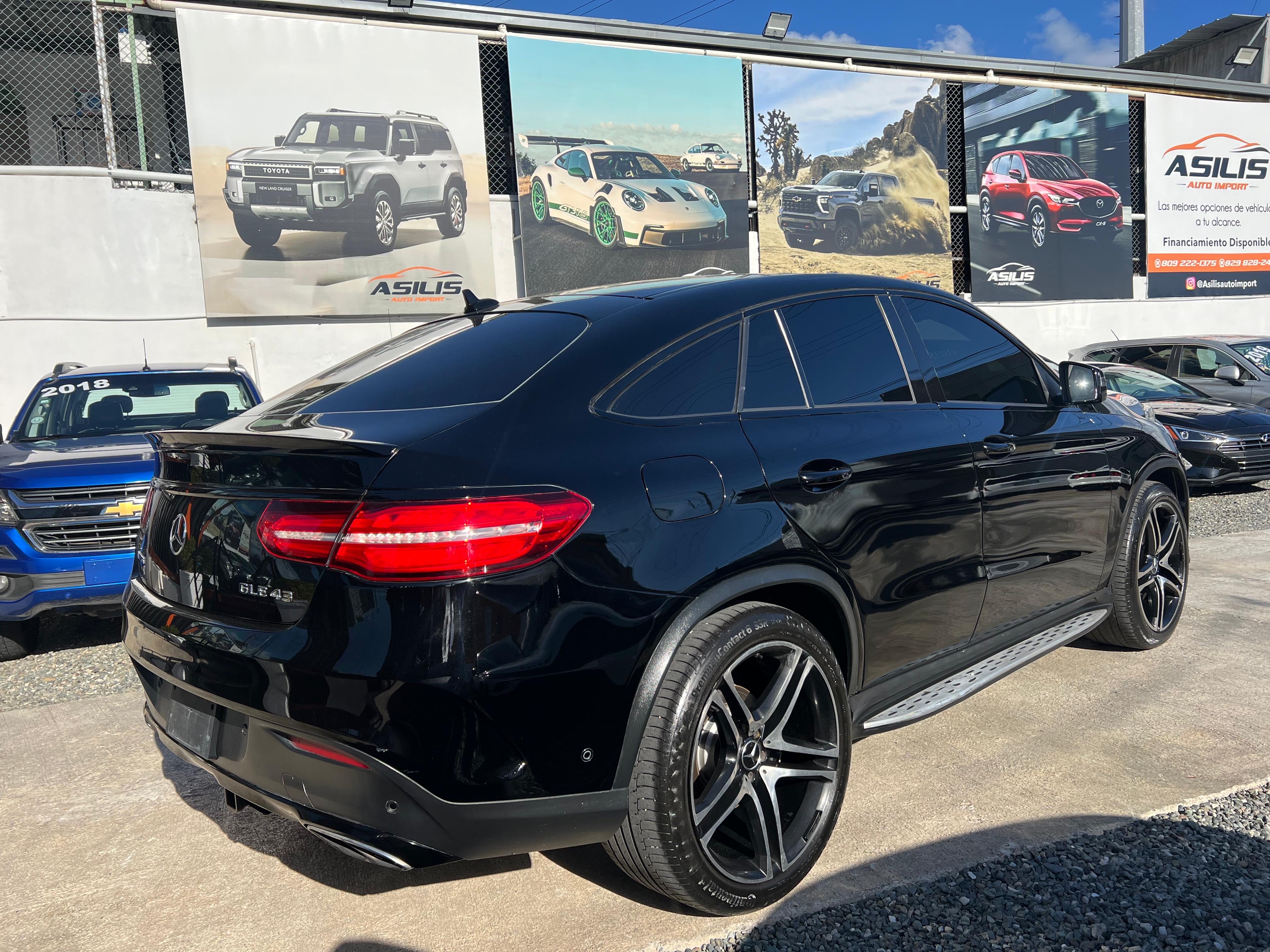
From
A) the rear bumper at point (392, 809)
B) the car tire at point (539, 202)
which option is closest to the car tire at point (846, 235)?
the car tire at point (539, 202)

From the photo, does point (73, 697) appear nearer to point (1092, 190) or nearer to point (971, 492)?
point (971, 492)

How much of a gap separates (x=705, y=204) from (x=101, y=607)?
11.7m

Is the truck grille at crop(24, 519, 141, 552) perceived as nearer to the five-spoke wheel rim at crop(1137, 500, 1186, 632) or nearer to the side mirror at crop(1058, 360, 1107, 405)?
the side mirror at crop(1058, 360, 1107, 405)

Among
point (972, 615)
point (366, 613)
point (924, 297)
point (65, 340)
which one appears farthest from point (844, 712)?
point (65, 340)

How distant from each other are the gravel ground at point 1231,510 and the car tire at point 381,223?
9941 millimetres

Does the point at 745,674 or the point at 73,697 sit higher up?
the point at 745,674

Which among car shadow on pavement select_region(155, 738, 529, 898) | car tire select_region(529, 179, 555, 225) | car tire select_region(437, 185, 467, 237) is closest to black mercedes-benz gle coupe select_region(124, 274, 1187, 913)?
car shadow on pavement select_region(155, 738, 529, 898)

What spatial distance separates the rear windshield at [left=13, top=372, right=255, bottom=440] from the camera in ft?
21.1

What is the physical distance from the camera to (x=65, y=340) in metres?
11.6

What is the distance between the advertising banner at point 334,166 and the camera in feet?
39.6

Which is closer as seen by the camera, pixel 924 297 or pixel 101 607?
pixel 924 297

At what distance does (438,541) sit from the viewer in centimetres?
212

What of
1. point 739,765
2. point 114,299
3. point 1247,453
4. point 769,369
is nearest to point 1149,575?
point 769,369

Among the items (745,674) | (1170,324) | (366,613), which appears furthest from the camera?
(1170,324)
